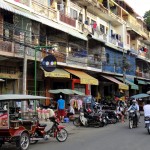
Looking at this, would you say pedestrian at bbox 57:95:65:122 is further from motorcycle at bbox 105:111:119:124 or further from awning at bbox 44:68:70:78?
awning at bbox 44:68:70:78

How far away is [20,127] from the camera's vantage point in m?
11.7

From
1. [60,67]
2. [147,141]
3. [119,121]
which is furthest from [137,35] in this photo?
[147,141]

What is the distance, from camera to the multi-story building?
22.2 meters

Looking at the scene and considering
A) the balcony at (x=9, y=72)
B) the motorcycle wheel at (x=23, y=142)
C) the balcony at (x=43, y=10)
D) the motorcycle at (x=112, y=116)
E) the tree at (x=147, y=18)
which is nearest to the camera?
the motorcycle wheel at (x=23, y=142)

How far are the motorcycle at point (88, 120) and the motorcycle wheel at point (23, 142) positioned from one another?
887 cm

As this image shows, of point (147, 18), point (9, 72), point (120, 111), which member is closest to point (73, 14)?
point (9, 72)

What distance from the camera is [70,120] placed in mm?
24016

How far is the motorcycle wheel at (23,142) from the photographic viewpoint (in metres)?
11.4

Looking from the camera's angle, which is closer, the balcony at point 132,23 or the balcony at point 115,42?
the balcony at point 115,42

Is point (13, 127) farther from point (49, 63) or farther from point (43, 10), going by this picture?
point (43, 10)

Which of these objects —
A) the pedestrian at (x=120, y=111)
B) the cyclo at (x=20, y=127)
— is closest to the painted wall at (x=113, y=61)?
the pedestrian at (x=120, y=111)

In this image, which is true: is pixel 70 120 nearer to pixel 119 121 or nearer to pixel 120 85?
pixel 119 121

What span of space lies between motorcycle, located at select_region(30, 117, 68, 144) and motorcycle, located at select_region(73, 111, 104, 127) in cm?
655

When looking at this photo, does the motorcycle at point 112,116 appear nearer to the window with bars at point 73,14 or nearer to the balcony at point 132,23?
the window with bars at point 73,14
